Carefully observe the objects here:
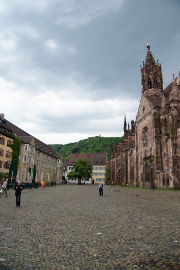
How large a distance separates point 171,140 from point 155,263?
121ft

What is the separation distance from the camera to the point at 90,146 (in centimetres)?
12744

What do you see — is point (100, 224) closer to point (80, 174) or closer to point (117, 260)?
point (117, 260)

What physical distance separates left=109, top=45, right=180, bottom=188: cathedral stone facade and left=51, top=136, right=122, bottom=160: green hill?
56.5 m

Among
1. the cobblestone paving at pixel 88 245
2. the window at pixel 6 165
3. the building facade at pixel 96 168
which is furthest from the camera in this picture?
the building facade at pixel 96 168

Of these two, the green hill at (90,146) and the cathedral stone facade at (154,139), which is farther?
the green hill at (90,146)

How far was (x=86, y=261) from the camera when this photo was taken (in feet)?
14.5

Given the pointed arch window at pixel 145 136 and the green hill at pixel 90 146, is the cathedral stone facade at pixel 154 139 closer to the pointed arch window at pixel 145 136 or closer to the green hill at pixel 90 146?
the pointed arch window at pixel 145 136

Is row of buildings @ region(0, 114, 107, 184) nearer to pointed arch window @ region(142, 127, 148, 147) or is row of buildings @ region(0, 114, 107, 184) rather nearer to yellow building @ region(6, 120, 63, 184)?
yellow building @ region(6, 120, 63, 184)

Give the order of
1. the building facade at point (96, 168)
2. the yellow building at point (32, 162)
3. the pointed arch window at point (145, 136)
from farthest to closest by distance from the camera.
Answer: the building facade at point (96, 168) → the pointed arch window at point (145, 136) → the yellow building at point (32, 162)

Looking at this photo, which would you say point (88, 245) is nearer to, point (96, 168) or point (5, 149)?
point (5, 149)

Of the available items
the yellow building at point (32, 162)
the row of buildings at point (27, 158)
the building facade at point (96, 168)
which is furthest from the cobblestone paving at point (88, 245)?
the building facade at point (96, 168)

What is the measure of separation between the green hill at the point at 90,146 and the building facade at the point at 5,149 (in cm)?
7721

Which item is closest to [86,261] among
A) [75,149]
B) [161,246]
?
[161,246]

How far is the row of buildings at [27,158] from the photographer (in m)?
41.9
